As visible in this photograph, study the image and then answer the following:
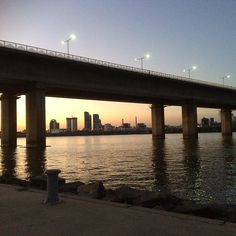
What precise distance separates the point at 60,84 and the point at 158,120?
58.8 m

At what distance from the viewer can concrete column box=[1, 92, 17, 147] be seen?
8201cm

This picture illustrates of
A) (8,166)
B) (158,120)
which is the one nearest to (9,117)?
(8,166)

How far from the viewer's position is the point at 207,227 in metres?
7.93

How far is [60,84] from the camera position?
223 ft

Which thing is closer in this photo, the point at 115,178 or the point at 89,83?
Result: the point at 115,178

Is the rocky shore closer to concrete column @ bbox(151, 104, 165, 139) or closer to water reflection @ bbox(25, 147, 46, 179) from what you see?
water reflection @ bbox(25, 147, 46, 179)

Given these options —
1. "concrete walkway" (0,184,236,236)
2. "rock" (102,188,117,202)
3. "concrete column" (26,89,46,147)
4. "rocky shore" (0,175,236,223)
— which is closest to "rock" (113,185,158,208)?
"rocky shore" (0,175,236,223)

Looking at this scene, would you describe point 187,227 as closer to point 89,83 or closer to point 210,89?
point 89,83

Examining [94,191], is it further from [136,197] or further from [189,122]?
[189,122]

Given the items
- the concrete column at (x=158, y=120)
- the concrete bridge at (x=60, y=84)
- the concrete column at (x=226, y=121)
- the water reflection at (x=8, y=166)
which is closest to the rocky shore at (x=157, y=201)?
the water reflection at (x=8, y=166)

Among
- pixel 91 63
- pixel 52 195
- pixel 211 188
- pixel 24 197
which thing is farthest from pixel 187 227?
pixel 91 63

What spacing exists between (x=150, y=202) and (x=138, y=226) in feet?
15.3

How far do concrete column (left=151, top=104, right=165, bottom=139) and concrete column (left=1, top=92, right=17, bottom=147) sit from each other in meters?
50.7

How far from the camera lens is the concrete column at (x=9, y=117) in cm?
8201
